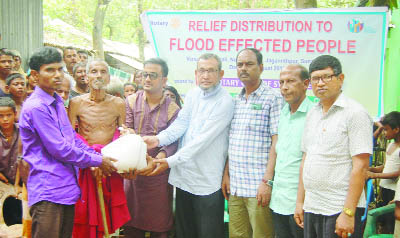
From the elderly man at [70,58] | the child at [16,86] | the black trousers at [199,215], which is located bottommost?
the black trousers at [199,215]

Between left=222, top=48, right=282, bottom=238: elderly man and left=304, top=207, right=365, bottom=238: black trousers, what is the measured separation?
536mm

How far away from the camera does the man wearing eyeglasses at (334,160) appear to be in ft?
8.36

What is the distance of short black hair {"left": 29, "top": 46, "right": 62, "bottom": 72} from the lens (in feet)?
9.73

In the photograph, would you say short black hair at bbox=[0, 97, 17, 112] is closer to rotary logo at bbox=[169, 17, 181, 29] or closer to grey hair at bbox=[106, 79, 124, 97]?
grey hair at bbox=[106, 79, 124, 97]

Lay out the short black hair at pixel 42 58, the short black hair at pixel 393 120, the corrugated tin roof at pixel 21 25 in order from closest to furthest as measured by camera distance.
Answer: the short black hair at pixel 42 58, the short black hair at pixel 393 120, the corrugated tin roof at pixel 21 25

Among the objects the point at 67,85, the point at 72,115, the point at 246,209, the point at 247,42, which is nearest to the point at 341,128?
the point at 246,209

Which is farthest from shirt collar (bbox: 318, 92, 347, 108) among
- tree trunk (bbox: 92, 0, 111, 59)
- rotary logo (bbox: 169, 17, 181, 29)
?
tree trunk (bbox: 92, 0, 111, 59)

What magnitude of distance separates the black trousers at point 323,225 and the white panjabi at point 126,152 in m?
1.46

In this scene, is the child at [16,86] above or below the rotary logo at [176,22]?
→ below

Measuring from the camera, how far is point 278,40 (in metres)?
4.37

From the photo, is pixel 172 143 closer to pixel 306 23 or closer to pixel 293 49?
pixel 293 49

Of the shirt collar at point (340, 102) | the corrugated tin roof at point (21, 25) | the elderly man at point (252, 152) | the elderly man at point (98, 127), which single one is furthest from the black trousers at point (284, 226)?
the corrugated tin roof at point (21, 25)

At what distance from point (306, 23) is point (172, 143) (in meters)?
2.02

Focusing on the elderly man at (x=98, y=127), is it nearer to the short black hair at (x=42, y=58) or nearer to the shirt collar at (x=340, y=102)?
the short black hair at (x=42, y=58)
